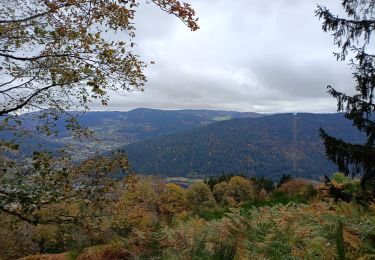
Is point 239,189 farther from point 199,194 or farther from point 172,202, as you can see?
point 172,202

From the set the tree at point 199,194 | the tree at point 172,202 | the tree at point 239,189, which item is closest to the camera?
the tree at point 172,202

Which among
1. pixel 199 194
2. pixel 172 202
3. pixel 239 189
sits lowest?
pixel 172 202

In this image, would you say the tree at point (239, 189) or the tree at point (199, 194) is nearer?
the tree at point (239, 189)

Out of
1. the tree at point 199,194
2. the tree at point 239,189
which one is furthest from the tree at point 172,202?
the tree at point 239,189

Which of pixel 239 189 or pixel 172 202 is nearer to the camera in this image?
pixel 172 202

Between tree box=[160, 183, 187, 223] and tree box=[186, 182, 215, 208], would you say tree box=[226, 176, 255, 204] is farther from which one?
tree box=[160, 183, 187, 223]

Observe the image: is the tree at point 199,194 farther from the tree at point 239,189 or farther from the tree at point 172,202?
the tree at point 239,189

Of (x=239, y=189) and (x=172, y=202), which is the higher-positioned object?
(x=239, y=189)

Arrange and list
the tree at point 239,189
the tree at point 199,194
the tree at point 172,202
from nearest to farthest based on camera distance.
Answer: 1. the tree at point 172,202
2. the tree at point 239,189
3. the tree at point 199,194

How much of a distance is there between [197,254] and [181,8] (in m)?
4.11

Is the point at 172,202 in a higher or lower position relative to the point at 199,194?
lower

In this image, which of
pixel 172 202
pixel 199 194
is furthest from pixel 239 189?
pixel 172 202

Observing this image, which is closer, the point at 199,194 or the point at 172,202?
the point at 172,202

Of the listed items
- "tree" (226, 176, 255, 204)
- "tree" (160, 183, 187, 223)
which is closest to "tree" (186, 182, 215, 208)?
"tree" (160, 183, 187, 223)
